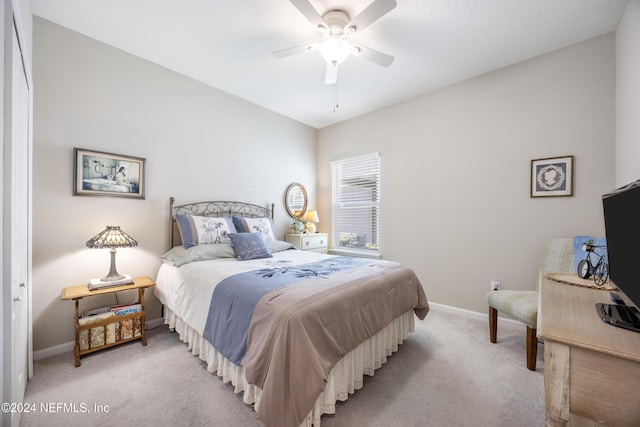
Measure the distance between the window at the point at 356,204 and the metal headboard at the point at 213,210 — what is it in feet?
4.09

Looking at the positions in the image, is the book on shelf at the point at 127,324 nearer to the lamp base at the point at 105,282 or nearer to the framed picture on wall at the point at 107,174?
the lamp base at the point at 105,282

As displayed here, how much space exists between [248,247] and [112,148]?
1.69m

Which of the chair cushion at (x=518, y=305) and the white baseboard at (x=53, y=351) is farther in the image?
the white baseboard at (x=53, y=351)

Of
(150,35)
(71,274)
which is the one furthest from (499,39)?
(71,274)

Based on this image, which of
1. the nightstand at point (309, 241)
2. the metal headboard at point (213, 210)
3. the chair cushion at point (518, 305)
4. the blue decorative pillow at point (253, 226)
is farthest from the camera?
the nightstand at point (309, 241)

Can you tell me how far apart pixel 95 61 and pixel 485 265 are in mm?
4653

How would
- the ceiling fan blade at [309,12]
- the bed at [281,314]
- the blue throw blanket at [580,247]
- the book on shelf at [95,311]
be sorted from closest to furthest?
the bed at [281,314], the ceiling fan blade at [309,12], the blue throw blanket at [580,247], the book on shelf at [95,311]

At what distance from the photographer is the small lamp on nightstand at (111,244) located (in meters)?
2.22

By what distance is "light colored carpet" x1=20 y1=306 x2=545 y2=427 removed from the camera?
1.56m

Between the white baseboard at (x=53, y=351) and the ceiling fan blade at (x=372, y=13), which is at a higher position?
the ceiling fan blade at (x=372, y=13)

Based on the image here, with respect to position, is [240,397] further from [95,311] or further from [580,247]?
[580,247]

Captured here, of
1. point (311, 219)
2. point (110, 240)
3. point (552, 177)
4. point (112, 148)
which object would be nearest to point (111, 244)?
point (110, 240)

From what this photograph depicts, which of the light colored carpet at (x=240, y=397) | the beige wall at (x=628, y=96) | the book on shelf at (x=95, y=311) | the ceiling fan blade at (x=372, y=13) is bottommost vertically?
the light colored carpet at (x=240, y=397)

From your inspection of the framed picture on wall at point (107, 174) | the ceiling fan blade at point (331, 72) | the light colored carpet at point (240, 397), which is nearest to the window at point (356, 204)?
the ceiling fan blade at point (331, 72)
